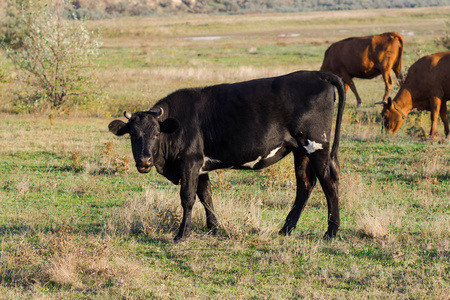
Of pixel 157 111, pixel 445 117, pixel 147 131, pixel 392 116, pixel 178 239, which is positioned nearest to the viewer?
pixel 147 131

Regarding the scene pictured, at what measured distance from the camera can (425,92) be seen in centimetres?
1504

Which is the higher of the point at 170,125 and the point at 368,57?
the point at 170,125

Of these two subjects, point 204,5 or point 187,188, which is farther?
point 204,5

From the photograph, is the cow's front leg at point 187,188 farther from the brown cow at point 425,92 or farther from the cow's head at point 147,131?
the brown cow at point 425,92

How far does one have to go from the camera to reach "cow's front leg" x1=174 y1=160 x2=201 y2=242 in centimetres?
741

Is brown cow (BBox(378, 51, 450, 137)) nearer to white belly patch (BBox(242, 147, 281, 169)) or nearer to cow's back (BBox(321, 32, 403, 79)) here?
cow's back (BBox(321, 32, 403, 79))

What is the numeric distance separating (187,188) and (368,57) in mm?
16261

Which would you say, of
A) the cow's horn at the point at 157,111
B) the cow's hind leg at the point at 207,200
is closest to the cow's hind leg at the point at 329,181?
the cow's hind leg at the point at 207,200

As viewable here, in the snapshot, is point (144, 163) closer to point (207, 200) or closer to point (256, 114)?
point (207, 200)

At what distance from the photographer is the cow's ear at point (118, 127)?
7402 millimetres

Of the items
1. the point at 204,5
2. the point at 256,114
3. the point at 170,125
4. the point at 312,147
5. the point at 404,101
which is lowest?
the point at 204,5

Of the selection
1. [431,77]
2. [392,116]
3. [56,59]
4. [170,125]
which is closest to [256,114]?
[170,125]

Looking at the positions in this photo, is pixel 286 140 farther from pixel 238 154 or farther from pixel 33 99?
pixel 33 99

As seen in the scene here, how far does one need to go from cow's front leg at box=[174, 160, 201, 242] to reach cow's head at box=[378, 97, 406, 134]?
9249 mm
